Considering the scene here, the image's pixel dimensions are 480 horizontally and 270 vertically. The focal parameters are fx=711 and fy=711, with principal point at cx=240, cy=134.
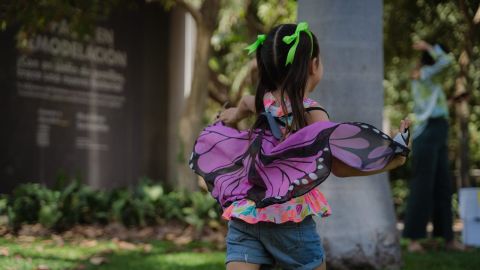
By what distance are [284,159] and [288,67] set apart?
1.25 feet

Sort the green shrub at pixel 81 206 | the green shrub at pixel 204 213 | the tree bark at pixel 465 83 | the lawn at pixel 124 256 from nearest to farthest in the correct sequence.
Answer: the lawn at pixel 124 256 < the tree bark at pixel 465 83 < the green shrub at pixel 81 206 < the green shrub at pixel 204 213

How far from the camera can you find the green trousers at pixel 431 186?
6109mm

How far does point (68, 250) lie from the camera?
5766mm

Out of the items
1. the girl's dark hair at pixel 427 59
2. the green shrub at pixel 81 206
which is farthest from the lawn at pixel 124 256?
the girl's dark hair at pixel 427 59

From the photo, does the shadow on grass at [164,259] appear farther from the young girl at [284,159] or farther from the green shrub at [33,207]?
the young girl at [284,159]

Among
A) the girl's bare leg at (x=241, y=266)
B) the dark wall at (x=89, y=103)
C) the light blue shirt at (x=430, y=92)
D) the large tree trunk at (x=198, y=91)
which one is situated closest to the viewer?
the girl's bare leg at (x=241, y=266)

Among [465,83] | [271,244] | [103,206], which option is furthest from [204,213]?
[271,244]

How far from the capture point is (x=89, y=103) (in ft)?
33.8

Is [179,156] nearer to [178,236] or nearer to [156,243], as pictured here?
[178,236]

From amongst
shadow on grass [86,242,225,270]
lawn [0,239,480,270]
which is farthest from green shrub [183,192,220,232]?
shadow on grass [86,242,225,270]

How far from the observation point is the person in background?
20.0 ft

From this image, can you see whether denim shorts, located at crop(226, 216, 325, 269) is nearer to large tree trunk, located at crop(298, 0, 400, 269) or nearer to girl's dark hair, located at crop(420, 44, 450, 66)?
large tree trunk, located at crop(298, 0, 400, 269)

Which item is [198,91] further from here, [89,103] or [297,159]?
[297,159]

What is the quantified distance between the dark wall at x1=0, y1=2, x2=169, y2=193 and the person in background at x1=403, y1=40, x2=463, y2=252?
15.3 feet
